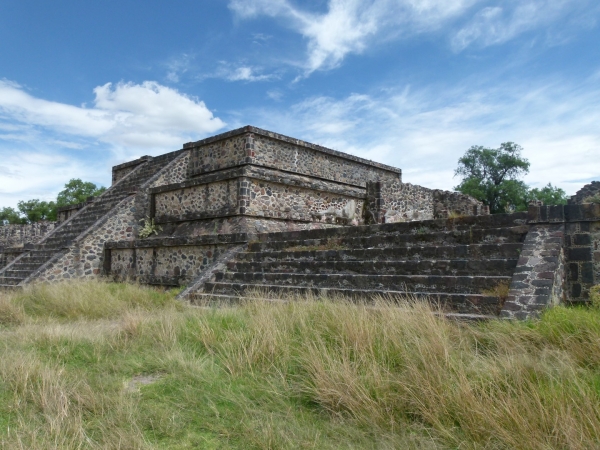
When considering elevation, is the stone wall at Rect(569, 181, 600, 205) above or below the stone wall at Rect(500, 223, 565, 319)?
above

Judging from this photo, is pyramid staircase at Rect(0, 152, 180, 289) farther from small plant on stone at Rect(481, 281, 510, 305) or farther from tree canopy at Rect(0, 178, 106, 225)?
tree canopy at Rect(0, 178, 106, 225)

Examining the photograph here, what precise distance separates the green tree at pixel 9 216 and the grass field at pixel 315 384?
47876 mm

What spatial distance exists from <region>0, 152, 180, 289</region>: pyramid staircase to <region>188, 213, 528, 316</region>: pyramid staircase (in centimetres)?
621

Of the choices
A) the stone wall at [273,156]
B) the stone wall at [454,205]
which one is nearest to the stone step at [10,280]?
the stone wall at [273,156]

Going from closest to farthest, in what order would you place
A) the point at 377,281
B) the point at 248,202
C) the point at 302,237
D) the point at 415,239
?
the point at 377,281 < the point at 415,239 < the point at 302,237 < the point at 248,202

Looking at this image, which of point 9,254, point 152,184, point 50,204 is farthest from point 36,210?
point 152,184

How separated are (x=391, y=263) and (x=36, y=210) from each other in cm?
4659

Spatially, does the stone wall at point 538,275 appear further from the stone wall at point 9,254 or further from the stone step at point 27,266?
the stone wall at point 9,254

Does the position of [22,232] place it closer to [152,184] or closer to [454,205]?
[152,184]

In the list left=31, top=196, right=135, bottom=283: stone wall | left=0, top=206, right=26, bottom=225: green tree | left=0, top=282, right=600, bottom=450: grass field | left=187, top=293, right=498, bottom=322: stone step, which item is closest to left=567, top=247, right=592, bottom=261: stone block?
left=0, top=282, right=600, bottom=450: grass field

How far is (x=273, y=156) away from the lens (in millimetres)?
14688

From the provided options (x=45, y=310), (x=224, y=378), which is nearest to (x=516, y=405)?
(x=224, y=378)

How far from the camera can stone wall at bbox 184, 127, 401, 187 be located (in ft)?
46.7

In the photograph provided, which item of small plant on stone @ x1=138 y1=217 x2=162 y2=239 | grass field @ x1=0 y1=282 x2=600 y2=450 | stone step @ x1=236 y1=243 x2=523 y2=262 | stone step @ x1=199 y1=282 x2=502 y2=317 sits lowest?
grass field @ x1=0 y1=282 x2=600 y2=450
